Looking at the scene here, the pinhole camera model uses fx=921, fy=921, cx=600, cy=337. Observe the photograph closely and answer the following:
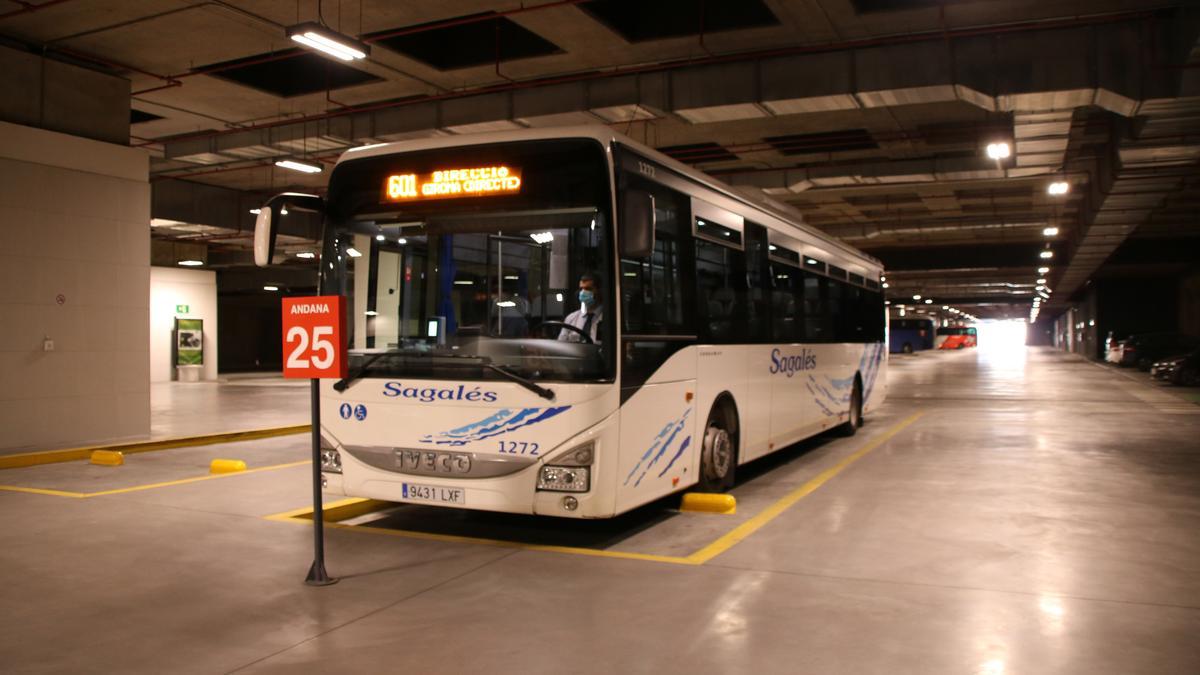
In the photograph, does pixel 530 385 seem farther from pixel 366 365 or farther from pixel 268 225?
pixel 268 225

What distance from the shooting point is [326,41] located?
1037cm

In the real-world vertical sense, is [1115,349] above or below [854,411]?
above

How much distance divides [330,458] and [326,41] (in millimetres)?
5332

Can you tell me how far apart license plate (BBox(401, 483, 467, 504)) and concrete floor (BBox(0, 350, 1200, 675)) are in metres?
0.41

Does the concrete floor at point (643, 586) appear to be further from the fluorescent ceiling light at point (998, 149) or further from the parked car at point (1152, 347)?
the parked car at point (1152, 347)

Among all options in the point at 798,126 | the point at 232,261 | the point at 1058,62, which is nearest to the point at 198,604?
the point at 1058,62

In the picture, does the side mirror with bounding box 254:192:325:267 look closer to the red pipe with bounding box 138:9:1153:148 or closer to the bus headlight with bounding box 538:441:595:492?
the bus headlight with bounding box 538:441:595:492

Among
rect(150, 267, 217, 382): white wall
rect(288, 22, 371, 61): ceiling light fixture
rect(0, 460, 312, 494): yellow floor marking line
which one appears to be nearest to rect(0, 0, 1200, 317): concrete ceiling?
rect(288, 22, 371, 61): ceiling light fixture

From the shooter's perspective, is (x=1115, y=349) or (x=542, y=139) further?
(x=1115, y=349)

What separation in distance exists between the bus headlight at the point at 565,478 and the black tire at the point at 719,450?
206 cm

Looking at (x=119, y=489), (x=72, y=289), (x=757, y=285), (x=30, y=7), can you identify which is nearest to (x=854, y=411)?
(x=757, y=285)

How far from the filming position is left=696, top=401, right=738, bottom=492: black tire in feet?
28.1

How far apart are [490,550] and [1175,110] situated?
11.2 m

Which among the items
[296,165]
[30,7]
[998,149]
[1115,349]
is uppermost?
[30,7]
